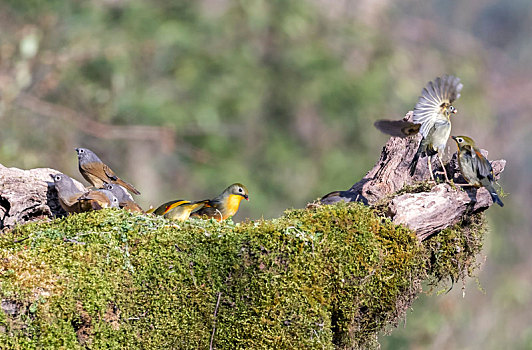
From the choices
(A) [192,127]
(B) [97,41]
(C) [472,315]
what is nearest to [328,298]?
(B) [97,41]

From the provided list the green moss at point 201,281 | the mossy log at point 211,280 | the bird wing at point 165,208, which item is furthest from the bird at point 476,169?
the bird wing at point 165,208

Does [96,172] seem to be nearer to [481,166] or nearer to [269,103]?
[481,166]

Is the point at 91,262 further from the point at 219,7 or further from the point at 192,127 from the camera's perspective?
the point at 219,7

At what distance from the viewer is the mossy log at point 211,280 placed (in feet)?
11.2

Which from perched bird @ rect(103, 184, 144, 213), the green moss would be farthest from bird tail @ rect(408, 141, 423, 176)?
perched bird @ rect(103, 184, 144, 213)

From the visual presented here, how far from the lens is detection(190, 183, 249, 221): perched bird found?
568 centimetres

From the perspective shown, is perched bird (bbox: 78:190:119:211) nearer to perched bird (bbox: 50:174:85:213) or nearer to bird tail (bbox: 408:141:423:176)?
perched bird (bbox: 50:174:85:213)

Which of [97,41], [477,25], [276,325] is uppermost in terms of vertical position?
[477,25]

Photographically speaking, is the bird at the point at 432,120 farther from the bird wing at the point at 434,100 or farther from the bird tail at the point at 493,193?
the bird tail at the point at 493,193

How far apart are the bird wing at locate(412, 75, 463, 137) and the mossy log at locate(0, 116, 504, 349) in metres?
1.00

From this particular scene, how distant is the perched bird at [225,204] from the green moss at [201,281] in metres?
1.65

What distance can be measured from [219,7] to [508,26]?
1531cm

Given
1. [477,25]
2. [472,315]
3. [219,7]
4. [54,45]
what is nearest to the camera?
[54,45]

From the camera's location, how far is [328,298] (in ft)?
12.4
